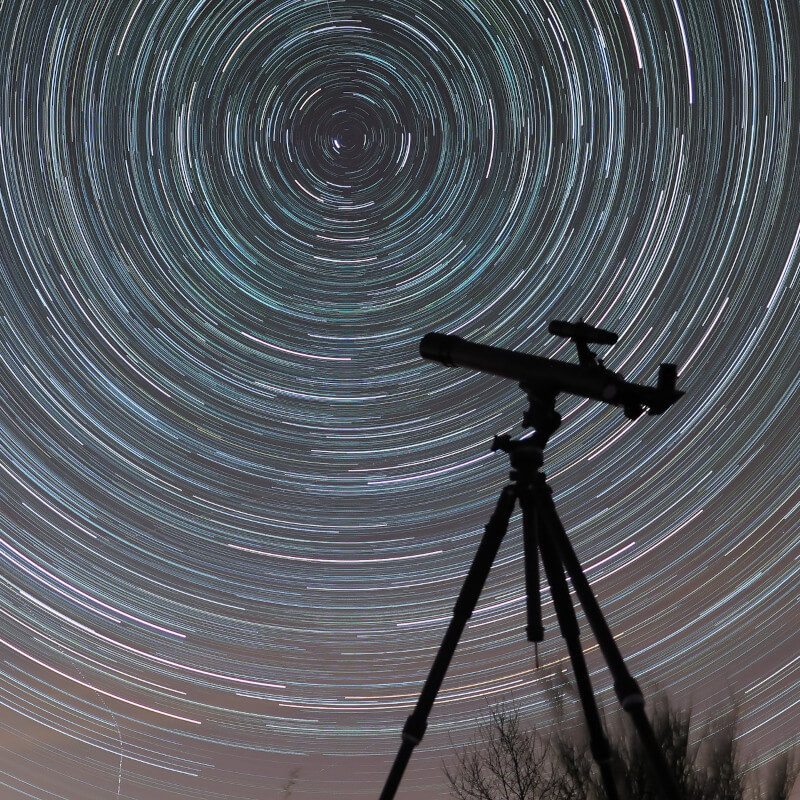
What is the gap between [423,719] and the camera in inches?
119

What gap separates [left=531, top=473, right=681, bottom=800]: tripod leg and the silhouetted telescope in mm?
425

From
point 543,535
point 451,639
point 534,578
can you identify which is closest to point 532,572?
point 534,578

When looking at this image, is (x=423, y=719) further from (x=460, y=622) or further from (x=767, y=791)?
(x=767, y=791)

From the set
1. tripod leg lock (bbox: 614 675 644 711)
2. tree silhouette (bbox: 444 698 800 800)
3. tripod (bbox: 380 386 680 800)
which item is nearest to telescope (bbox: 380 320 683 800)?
tripod (bbox: 380 386 680 800)

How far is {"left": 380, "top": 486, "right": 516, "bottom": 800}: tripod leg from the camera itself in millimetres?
3037

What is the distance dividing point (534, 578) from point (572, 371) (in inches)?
31.2

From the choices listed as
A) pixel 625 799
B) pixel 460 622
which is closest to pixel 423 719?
pixel 460 622

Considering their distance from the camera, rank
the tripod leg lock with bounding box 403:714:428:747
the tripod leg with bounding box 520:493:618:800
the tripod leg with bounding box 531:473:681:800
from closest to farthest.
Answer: the tripod leg with bounding box 531:473:681:800, the tripod leg lock with bounding box 403:714:428:747, the tripod leg with bounding box 520:493:618:800

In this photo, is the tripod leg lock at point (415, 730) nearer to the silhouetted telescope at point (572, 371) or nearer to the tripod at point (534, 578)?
the tripod at point (534, 578)

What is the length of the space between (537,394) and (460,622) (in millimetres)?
911

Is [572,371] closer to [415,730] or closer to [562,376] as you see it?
[562,376]

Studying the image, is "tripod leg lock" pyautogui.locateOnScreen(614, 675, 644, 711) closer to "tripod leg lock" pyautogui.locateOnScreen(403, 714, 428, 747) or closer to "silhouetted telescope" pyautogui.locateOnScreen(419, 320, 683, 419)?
"tripod leg lock" pyautogui.locateOnScreen(403, 714, 428, 747)

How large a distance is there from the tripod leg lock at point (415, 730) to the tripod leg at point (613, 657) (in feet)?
2.22

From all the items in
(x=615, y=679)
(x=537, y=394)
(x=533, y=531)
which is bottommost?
(x=615, y=679)
